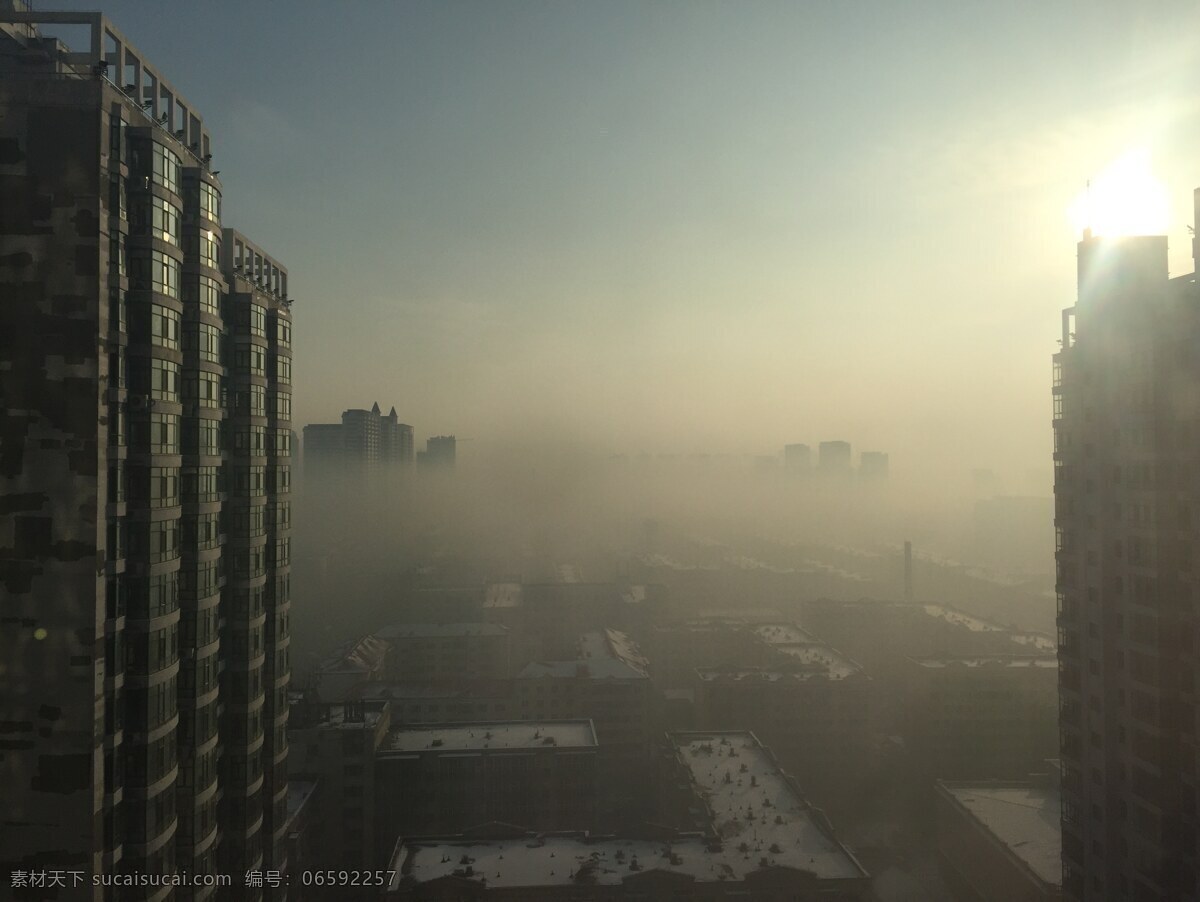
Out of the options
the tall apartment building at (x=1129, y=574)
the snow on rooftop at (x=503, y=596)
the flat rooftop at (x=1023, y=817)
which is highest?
the tall apartment building at (x=1129, y=574)

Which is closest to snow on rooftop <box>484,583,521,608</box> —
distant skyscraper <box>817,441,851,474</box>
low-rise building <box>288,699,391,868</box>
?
low-rise building <box>288,699,391,868</box>

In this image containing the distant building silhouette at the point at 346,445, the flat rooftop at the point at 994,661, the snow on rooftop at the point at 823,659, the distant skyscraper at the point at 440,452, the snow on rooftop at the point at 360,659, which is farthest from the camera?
the distant skyscraper at the point at 440,452

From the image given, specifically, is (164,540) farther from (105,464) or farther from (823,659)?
(823,659)

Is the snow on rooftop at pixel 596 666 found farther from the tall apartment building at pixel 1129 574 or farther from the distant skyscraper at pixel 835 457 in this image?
the distant skyscraper at pixel 835 457

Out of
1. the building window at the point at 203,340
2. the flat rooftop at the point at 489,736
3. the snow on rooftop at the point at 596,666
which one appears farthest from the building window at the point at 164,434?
the snow on rooftop at the point at 596,666

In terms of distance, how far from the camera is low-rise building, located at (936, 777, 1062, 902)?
19.3 metres

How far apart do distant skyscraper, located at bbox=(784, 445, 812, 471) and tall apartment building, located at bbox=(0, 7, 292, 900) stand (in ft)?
532

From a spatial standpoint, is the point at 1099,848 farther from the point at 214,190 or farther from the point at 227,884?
the point at 214,190

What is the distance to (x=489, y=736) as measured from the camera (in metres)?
27.7

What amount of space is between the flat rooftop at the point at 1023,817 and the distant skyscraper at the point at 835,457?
426 ft

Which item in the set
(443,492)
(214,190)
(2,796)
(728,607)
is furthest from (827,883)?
(443,492)

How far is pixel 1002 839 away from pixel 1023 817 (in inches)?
67.8

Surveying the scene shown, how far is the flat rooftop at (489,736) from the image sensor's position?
87.6ft

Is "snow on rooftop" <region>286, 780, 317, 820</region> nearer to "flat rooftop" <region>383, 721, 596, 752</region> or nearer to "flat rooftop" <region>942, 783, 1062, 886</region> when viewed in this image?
"flat rooftop" <region>383, 721, 596, 752</region>
